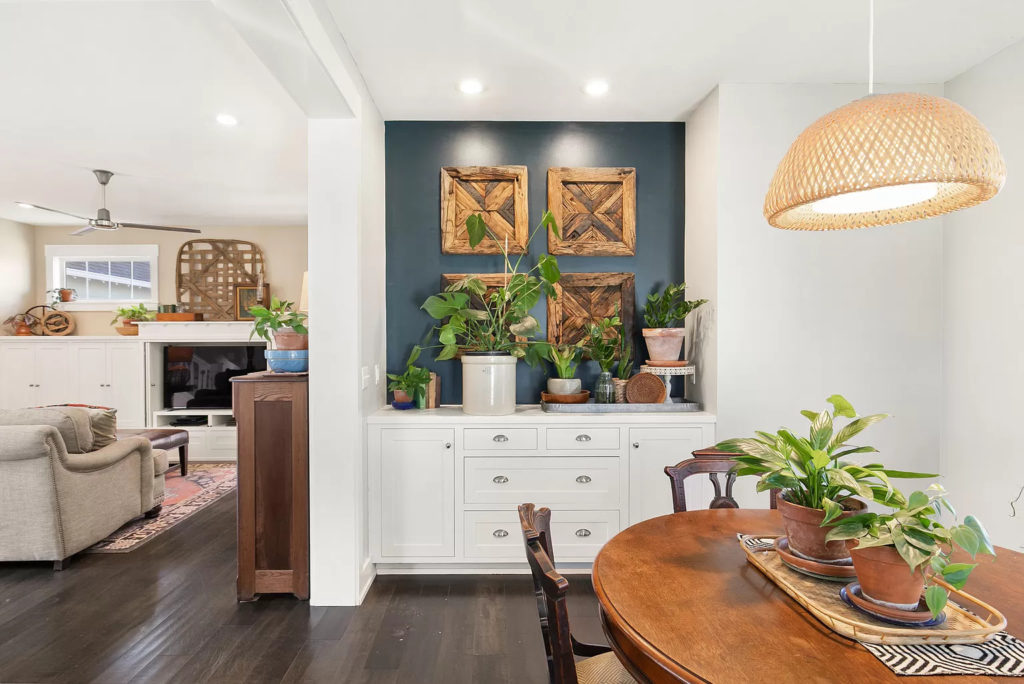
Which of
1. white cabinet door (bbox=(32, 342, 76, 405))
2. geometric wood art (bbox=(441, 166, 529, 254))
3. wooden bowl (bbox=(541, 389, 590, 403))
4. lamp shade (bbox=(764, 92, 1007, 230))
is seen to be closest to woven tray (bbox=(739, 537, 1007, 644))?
lamp shade (bbox=(764, 92, 1007, 230))

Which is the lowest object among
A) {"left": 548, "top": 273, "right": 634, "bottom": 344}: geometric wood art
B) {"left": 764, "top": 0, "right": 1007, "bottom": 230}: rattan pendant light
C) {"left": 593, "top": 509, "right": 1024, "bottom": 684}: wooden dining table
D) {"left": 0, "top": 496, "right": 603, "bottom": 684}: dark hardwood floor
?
{"left": 0, "top": 496, "right": 603, "bottom": 684}: dark hardwood floor

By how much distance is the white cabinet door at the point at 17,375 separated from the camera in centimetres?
607

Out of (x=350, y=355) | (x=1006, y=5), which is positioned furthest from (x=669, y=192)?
(x=350, y=355)

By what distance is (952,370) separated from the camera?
2.84m

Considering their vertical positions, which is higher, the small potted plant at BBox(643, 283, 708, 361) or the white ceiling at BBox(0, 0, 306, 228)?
the white ceiling at BBox(0, 0, 306, 228)

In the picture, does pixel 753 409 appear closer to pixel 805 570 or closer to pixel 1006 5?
pixel 805 570

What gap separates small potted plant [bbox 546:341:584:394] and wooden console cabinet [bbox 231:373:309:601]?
4.42 feet

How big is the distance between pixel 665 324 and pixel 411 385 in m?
1.51

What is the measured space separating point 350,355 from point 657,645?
2039 millimetres

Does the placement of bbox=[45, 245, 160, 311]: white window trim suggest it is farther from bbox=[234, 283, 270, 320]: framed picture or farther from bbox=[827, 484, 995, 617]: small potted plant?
bbox=[827, 484, 995, 617]: small potted plant

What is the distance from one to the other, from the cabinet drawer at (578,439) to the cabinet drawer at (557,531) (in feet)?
1.15

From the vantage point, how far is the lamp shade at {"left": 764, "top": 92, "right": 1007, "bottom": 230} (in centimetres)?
112

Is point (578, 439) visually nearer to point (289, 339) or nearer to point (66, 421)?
point (289, 339)

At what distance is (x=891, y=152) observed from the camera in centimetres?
113
